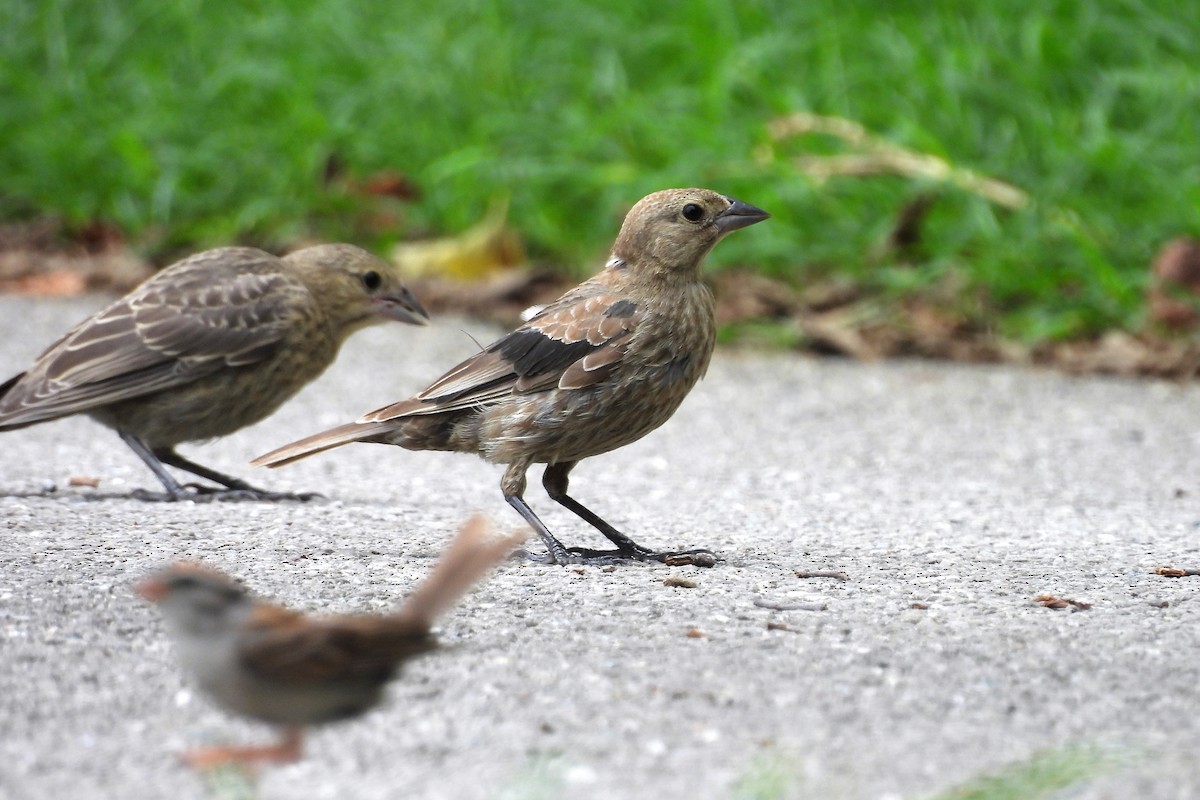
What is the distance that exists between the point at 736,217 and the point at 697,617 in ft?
5.35

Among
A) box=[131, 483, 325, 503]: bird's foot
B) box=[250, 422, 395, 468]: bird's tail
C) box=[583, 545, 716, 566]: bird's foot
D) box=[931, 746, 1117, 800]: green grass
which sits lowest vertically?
box=[583, 545, 716, 566]: bird's foot

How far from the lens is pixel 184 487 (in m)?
5.85

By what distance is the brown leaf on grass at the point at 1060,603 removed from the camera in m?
4.00

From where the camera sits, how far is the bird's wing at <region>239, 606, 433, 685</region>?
2826 millimetres

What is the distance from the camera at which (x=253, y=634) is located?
289cm

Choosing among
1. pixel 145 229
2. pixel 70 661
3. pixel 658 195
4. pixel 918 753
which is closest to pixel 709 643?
pixel 918 753

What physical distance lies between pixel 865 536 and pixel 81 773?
2.86m

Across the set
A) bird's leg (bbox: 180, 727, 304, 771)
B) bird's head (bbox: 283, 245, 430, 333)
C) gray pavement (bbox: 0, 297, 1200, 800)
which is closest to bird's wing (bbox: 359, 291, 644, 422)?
gray pavement (bbox: 0, 297, 1200, 800)

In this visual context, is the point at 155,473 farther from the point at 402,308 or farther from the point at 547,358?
the point at 547,358

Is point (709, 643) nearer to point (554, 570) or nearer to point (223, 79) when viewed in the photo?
point (554, 570)

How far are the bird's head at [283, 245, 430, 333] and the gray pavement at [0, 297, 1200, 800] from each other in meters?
0.63

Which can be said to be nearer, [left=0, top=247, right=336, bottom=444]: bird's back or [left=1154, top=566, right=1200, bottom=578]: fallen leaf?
[left=1154, top=566, right=1200, bottom=578]: fallen leaf

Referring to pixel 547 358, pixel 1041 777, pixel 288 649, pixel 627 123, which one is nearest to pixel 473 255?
pixel 627 123

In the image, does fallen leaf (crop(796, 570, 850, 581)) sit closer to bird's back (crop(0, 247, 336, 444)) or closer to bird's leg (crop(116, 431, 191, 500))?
bird's leg (crop(116, 431, 191, 500))
